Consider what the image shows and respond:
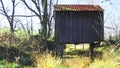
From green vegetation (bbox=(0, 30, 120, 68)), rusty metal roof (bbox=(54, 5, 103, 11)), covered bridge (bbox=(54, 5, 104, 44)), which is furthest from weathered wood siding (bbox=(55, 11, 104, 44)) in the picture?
green vegetation (bbox=(0, 30, 120, 68))

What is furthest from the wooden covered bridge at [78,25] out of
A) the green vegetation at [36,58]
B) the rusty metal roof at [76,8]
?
the green vegetation at [36,58]

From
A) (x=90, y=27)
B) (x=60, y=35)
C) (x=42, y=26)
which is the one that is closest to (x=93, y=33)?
(x=90, y=27)

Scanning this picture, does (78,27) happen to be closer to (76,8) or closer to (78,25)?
(78,25)

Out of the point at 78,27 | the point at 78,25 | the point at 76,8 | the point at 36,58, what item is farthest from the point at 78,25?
the point at 36,58

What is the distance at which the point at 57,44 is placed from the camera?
1036 inches

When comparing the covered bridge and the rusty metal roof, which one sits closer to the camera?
the covered bridge

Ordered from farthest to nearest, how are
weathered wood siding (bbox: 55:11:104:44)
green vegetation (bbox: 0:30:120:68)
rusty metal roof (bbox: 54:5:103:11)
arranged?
rusty metal roof (bbox: 54:5:103:11) → weathered wood siding (bbox: 55:11:104:44) → green vegetation (bbox: 0:30:120:68)

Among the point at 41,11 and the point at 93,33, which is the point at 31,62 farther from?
the point at 41,11

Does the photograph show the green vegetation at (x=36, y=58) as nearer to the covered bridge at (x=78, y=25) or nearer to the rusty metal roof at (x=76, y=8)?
the covered bridge at (x=78, y=25)

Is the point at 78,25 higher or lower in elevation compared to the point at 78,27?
higher

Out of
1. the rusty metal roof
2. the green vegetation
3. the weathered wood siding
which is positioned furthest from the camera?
the rusty metal roof

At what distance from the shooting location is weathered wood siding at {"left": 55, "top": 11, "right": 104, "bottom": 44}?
85.9 ft

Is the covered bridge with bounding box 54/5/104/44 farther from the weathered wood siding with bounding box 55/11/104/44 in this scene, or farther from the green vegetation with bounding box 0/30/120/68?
the green vegetation with bounding box 0/30/120/68

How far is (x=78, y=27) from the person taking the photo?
26172 mm
